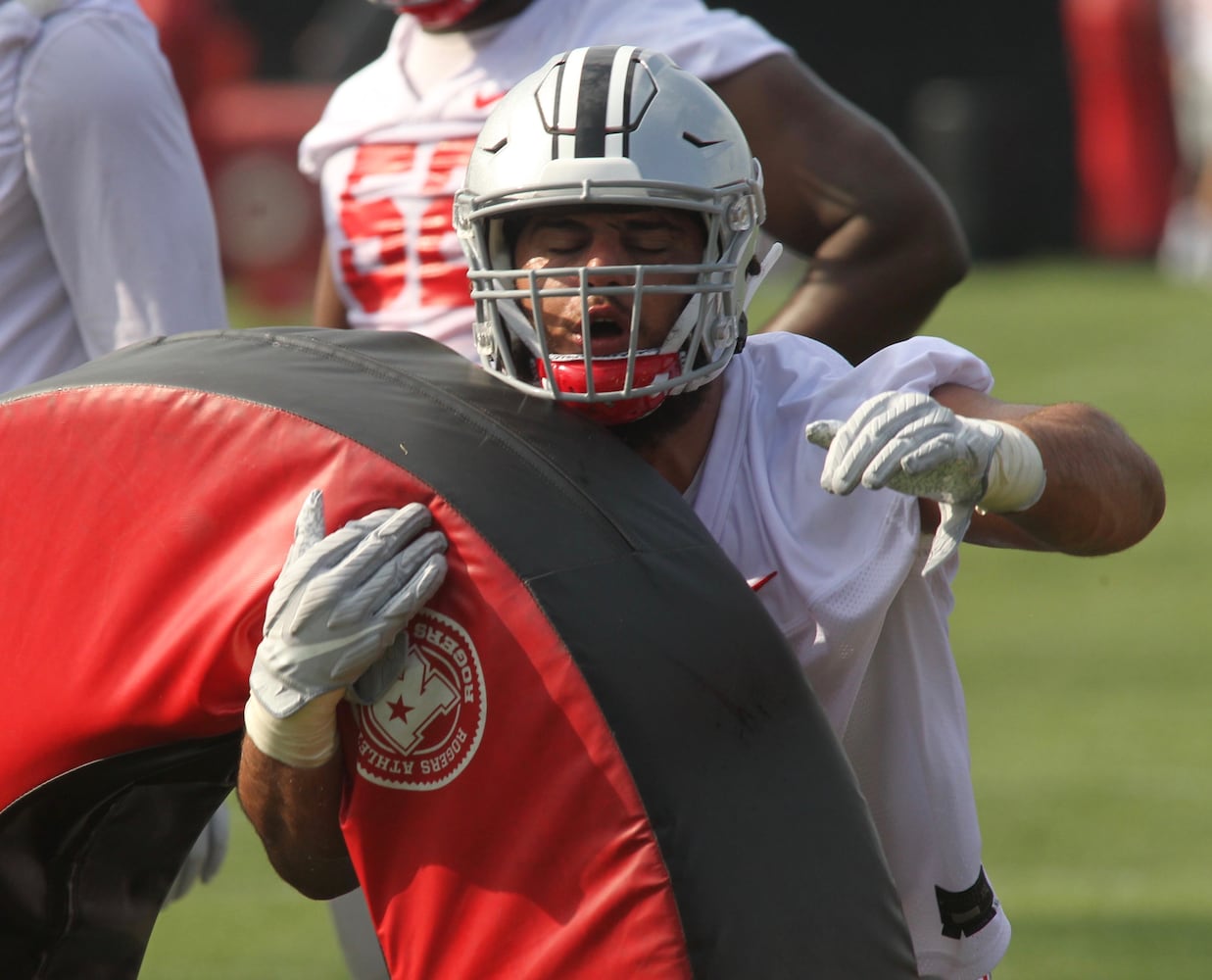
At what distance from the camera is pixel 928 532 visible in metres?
2.44

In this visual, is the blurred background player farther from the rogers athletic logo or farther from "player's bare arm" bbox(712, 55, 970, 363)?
the rogers athletic logo

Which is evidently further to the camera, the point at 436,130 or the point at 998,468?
the point at 436,130

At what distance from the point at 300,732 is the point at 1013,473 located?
0.78 metres

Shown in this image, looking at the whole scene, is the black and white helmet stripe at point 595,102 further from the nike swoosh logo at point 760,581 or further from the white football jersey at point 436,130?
the white football jersey at point 436,130

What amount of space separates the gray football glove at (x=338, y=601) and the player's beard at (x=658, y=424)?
0.37 metres

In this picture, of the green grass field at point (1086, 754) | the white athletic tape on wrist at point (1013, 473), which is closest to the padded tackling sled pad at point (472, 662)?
the white athletic tape on wrist at point (1013, 473)

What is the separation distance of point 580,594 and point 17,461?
745 millimetres

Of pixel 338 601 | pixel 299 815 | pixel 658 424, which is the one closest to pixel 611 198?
pixel 658 424

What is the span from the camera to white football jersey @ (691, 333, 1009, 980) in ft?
7.79

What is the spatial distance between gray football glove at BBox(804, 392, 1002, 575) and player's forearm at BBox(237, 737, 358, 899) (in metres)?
0.64

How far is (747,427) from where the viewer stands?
2.50 meters

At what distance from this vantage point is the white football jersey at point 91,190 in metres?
3.05

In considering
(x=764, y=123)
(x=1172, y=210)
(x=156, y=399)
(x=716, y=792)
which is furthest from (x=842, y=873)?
(x=1172, y=210)

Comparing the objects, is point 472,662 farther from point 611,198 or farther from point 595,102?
point 595,102
